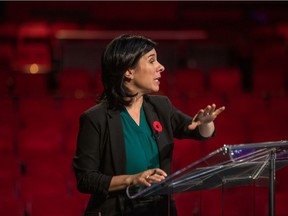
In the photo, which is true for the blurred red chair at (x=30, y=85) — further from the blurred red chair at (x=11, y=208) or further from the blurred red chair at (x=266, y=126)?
the blurred red chair at (x=11, y=208)

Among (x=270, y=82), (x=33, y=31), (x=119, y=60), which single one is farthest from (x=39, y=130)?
(x=33, y=31)

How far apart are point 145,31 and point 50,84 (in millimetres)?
935

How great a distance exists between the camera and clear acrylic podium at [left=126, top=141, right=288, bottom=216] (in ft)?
2.90

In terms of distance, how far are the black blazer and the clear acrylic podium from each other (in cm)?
6

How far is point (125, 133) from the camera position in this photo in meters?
1.04

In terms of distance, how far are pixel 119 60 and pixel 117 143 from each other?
0.14 metres

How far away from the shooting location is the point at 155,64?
1042mm

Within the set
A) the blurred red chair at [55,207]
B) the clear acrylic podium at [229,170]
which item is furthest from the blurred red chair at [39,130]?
the clear acrylic podium at [229,170]

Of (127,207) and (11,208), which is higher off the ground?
(127,207)

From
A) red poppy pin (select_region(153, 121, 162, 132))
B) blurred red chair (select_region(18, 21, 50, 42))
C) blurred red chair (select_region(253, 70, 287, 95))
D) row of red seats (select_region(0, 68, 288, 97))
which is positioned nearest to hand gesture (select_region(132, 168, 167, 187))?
red poppy pin (select_region(153, 121, 162, 132))

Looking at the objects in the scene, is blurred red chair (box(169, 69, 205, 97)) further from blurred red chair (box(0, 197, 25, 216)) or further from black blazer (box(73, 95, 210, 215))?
black blazer (box(73, 95, 210, 215))

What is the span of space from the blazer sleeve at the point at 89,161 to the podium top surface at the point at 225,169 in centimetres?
5

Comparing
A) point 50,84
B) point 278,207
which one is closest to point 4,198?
point 278,207

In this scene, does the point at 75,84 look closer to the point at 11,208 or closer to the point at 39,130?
the point at 39,130
